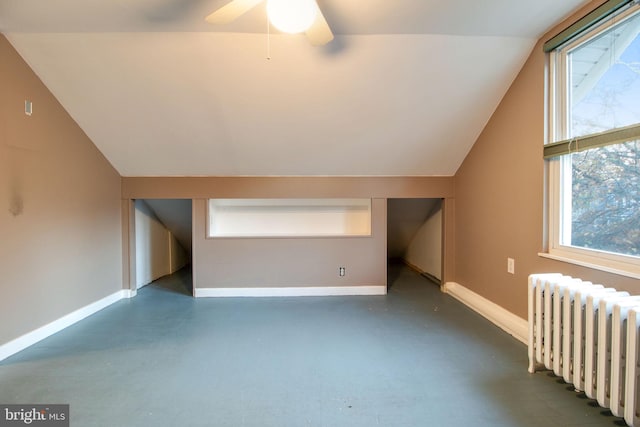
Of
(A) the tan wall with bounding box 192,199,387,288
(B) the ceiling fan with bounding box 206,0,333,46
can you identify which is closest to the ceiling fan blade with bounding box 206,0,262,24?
(B) the ceiling fan with bounding box 206,0,333,46

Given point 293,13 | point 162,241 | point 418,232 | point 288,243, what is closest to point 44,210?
point 162,241

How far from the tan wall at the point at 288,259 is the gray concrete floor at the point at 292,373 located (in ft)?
1.90

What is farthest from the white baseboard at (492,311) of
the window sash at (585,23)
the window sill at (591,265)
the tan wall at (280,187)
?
the window sash at (585,23)

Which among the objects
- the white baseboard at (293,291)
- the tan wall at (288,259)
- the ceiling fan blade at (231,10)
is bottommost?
the white baseboard at (293,291)

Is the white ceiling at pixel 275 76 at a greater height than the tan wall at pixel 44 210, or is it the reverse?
the white ceiling at pixel 275 76

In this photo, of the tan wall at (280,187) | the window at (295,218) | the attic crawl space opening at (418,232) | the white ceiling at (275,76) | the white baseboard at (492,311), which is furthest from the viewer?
the attic crawl space opening at (418,232)

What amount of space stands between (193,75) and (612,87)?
288 cm

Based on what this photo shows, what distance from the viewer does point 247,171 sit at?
3.37 m

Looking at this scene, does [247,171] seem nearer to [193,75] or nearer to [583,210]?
[193,75]

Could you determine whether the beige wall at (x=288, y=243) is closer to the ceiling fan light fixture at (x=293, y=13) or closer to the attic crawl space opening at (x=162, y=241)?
the attic crawl space opening at (x=162, y=241)

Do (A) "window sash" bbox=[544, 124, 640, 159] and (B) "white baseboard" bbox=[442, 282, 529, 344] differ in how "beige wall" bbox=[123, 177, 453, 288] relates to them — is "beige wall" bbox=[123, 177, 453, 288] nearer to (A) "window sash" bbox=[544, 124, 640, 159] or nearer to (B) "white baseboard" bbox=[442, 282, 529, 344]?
(B) "white baseboard" bbox=[442, 282, 529, 344]

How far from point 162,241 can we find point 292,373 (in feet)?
11.0

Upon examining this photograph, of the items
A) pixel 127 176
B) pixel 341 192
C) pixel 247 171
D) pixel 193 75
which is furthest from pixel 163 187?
pixel 341 192

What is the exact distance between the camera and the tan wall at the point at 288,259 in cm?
347
